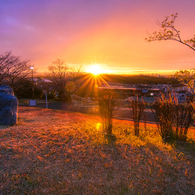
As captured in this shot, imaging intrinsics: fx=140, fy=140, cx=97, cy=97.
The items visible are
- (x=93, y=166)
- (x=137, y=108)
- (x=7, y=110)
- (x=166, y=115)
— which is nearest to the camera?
(x=93, y=166)

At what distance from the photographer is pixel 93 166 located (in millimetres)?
2803

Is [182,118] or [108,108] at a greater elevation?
[108,108]

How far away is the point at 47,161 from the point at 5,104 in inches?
167

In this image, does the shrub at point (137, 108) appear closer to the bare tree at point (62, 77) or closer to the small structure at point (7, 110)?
the small structure at point (7, 110)

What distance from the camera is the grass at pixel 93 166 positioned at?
7.54 ft

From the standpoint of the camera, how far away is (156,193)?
2.25 metres

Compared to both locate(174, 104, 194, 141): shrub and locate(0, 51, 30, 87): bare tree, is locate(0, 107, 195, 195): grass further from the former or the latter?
locate(0, 51, 30, 87): bare tree

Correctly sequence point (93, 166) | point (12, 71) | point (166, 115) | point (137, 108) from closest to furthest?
point (93, 166) < point (166, 115) < point (137, 108) < point (12, 71)

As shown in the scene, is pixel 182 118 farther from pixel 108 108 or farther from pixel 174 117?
pixel 108 108

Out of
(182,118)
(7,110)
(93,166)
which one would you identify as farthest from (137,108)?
(7,110)

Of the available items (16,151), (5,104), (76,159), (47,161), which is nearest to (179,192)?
(76,159)

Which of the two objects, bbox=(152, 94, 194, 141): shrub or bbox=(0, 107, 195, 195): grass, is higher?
bbox=(152, 94, 194, 141): shrub

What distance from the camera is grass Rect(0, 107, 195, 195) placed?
2.30m

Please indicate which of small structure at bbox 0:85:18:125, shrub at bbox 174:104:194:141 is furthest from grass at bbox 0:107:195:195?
small structure at bbox 0:85:18:125
